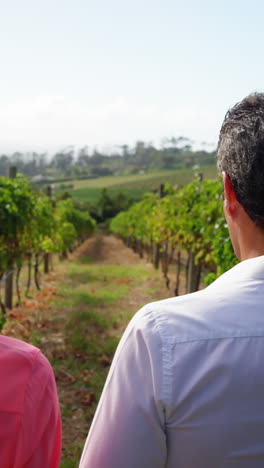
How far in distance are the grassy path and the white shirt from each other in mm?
3219

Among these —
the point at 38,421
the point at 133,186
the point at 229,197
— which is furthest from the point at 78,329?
the point at 133,186

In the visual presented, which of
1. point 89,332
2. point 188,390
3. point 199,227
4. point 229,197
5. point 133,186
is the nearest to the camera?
point 188,390

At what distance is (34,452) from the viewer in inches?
44.8

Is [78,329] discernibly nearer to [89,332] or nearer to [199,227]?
[89,332]

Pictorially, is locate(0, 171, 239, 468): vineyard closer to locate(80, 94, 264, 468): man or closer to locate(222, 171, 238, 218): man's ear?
locate(80, 94, 264, 468): man

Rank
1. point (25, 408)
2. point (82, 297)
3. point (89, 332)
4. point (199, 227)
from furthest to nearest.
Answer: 1. point (82, 297)
2. point (199, 227)
3. point (89, 332)
4. point (25, 408)

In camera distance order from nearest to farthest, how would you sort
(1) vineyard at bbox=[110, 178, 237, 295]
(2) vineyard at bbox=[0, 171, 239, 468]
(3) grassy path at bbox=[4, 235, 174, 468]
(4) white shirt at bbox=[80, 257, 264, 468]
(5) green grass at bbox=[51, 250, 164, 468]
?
(4) white shirt at bbox=[80, 257, 264, 468]
(3) grassy path at bbox=[4, 235, 174, 468]
(5) green grass at bbox=[51, 250, 164, 468]
(2) vineyard at bbox=[0, 171, 239, 468]
(1) vineyard at bbox=[110, 178, 237, 295]

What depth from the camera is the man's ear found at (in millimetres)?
1192

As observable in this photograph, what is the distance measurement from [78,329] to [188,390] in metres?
6.78

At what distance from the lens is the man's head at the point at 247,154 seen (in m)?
1.11

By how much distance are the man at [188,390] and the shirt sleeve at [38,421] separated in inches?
6.0

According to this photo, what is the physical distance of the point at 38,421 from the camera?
3.72ft

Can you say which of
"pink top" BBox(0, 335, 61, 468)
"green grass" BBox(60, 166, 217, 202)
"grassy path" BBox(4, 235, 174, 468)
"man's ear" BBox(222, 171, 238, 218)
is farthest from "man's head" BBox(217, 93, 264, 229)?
"green grass" BBox(60, 166, 217, 202)

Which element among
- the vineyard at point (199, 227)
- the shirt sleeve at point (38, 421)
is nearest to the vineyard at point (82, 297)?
the vineyard at point (199, 227)
